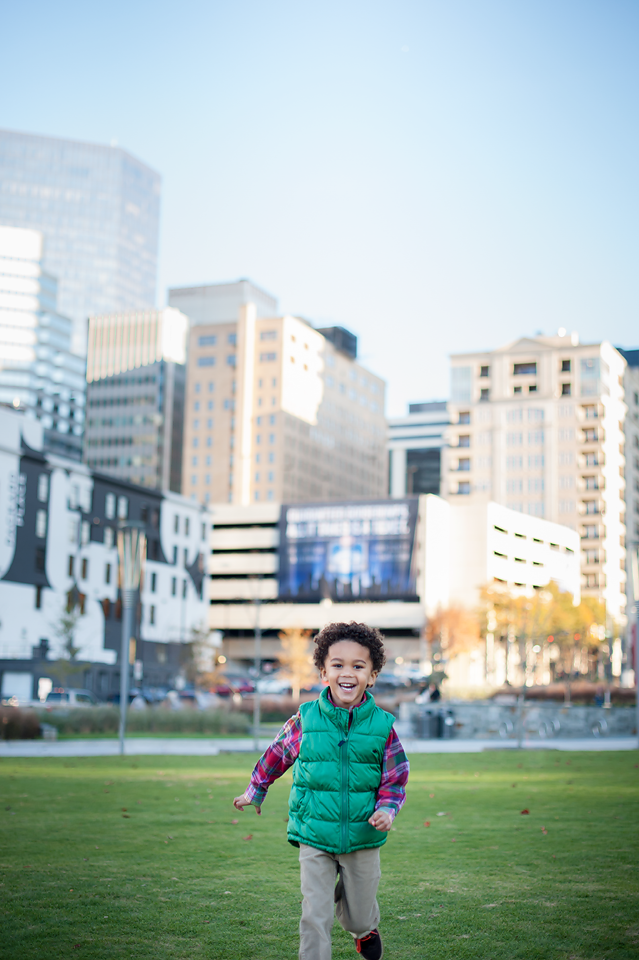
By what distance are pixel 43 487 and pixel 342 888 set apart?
219 ft

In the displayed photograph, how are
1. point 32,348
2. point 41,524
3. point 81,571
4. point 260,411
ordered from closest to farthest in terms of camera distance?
point 41,524, point 81,571, point 260,411, point 32,348

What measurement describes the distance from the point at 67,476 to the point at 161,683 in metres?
18.4

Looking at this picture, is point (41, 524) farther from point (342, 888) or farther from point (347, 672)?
A: point (342, 888)

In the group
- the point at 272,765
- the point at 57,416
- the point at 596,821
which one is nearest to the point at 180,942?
the point at 272,765

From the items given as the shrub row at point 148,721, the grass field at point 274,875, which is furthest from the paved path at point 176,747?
the grass field at point 274,875

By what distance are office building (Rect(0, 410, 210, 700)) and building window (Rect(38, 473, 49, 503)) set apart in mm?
65

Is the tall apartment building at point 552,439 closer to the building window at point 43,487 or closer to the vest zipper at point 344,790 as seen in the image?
the building window at point 43,487

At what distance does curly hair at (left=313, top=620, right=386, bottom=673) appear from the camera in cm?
605

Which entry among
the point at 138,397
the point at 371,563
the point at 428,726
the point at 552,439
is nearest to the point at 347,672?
the point at 428,726

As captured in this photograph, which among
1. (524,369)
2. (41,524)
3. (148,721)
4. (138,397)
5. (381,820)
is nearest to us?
(381,820)

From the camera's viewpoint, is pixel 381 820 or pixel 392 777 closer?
pixel 381 820

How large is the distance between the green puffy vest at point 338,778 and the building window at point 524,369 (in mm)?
145382

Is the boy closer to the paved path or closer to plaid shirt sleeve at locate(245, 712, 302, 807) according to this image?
plaid shirt sleeve at locate(245, 712, 302, 807)

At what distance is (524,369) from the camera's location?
149000 millimetres
